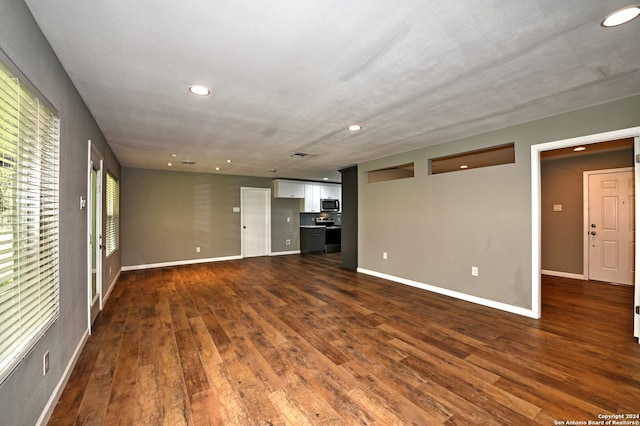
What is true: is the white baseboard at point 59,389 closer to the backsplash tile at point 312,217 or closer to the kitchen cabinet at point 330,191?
the backsplash tile at point 312,217

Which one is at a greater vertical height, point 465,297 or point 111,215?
point 111,215

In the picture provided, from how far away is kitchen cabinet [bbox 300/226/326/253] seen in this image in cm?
840

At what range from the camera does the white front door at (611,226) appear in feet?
15.1

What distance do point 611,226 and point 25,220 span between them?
7.50 metres

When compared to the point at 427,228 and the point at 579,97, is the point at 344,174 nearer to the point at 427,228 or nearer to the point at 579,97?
the point at 427,228

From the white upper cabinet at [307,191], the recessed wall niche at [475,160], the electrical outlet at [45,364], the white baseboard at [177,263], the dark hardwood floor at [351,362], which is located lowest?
the dark hardwood floor at [351,362]

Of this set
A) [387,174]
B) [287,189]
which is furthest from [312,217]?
[387,174]

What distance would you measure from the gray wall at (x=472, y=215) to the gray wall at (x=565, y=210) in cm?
230

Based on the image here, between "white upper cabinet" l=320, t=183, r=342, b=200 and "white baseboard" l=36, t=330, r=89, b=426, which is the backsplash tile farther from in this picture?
"white baseboard" l=36, t=330, r=89, b=426

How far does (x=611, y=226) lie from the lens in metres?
4.75

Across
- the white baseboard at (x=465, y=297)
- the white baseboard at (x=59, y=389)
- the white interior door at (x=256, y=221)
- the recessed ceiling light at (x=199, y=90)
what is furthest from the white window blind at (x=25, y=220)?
the white interior door at (x=256, y=221)

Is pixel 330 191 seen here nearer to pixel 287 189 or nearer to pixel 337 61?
pixel 287 189

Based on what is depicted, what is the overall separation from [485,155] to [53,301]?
230 inches

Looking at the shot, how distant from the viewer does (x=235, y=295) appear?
4215mm
